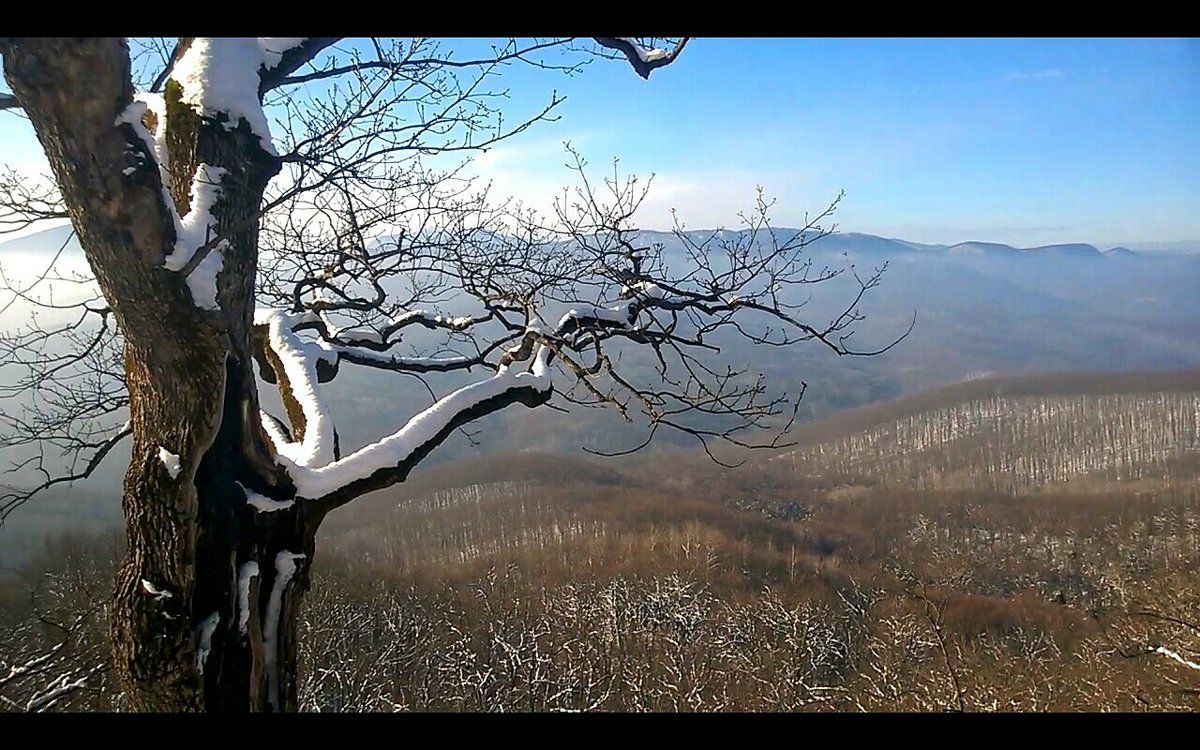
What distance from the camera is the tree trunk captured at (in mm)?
2182

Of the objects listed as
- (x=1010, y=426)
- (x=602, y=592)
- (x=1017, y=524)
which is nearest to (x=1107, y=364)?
(x=1010, y=426)

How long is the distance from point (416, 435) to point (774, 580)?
3738cm

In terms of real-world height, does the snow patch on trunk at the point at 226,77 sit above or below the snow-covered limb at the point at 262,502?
above

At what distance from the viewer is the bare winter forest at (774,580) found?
15.9m

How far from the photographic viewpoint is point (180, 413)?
250 centimetres

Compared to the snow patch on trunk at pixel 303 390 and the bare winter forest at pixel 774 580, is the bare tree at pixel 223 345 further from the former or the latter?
the bare winter forest at pixel 774 580

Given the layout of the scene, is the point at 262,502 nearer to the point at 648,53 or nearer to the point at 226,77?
the point at 226,77

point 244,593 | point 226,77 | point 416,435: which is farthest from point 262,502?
point 226,77

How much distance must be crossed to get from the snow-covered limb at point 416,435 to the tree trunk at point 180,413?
0.13 m

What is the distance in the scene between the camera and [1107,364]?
78.3m

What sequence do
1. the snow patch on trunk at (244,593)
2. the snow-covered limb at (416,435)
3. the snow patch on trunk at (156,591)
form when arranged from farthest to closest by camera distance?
the snow-covered limb at (416,435) < the snow patch on trunk at (244,593) < the snow patch on trunk at (156,591)

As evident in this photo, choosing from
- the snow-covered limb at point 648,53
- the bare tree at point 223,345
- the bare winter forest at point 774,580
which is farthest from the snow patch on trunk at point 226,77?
the bare winter forest at point 774,580
